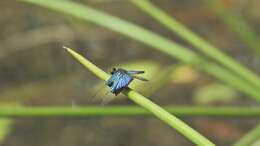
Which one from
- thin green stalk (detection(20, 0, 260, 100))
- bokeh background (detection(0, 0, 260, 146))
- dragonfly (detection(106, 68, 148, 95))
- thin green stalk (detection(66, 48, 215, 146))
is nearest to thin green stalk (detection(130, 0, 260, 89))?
thin green stalk (detection(20, 0, 260, 100))

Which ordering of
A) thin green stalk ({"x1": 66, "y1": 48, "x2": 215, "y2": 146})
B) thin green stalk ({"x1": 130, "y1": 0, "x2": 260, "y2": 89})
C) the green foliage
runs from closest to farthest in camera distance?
1. thin green stalk ({"x1": 66, "y1": 48, "x2": 215, "y2": 146})
2. thin green stalk ({"x1": 130, "y1": 0, "x2": 260, "y2": 89})
3. the green foliage

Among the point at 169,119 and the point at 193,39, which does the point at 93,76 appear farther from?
the point at 169,119

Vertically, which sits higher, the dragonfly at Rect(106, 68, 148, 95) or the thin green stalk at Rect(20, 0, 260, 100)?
the thin green stalk at Rect(20, 0, 260, 100)

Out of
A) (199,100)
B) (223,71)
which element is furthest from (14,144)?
(223,71)

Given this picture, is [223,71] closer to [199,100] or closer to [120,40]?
[199,100]

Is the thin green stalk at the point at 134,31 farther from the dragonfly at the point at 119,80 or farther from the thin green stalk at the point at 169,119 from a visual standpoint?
the thin green stalk at the point at 169,119

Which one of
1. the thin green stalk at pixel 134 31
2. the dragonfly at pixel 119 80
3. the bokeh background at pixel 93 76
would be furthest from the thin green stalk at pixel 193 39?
the bokeh background at pixel 93 76

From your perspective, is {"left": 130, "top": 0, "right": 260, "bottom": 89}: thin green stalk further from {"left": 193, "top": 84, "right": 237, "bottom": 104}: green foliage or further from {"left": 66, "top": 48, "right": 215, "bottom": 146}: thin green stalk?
{"left": 193, "top": 84, "right": 237, "bottom": 104}: green foliage
